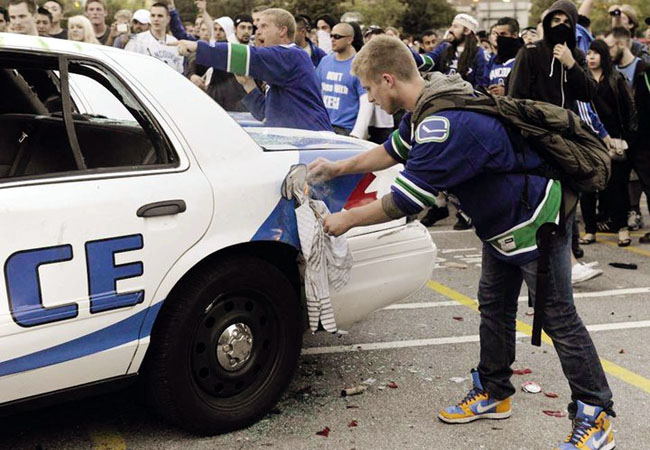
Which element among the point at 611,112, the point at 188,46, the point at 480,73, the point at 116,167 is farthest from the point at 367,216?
the point at 480,73

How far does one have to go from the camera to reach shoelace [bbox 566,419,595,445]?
3449mm

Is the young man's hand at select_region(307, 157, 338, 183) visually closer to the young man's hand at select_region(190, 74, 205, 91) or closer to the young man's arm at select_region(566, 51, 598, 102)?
the young man's arm at select_region(566, 51, 598, 102)

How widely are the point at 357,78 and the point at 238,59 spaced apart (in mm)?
2318

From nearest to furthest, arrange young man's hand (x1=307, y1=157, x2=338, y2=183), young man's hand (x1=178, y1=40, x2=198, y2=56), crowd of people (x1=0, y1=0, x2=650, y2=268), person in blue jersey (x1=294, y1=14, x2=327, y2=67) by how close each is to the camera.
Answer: young man's hand (x1=307, y1=157, x2=338, y2=183)
young man's hand (x1=178, y1=40, x2=198, y2=56)
crowd of people (x1=0, y1=0, x2=650, y2=268)
person in blue jersey (x1=294, y1=14, x2=327, y2=67)

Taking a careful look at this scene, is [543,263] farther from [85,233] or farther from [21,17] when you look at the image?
[21,17]

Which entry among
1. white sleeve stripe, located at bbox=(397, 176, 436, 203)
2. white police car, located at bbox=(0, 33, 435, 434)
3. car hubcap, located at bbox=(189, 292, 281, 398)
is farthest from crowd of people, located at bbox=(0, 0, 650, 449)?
car hubcap, located at bbox=(189, 292, 281, 398)

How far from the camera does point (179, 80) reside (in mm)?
3514

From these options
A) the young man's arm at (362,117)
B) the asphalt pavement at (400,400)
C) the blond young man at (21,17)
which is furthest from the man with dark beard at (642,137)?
the blond young man at (21,17)

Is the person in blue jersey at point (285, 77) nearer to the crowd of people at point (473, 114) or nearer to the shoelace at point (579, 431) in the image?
the crowd of people at point (473, 114)

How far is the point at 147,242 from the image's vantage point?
3160 mm

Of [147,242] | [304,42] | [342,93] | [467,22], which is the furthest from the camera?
[304,42]

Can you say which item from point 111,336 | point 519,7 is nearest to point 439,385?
point 111,336

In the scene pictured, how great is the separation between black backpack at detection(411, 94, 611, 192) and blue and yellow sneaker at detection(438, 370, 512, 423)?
3.55ft

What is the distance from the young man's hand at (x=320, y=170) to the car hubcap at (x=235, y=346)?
733 millimetres
